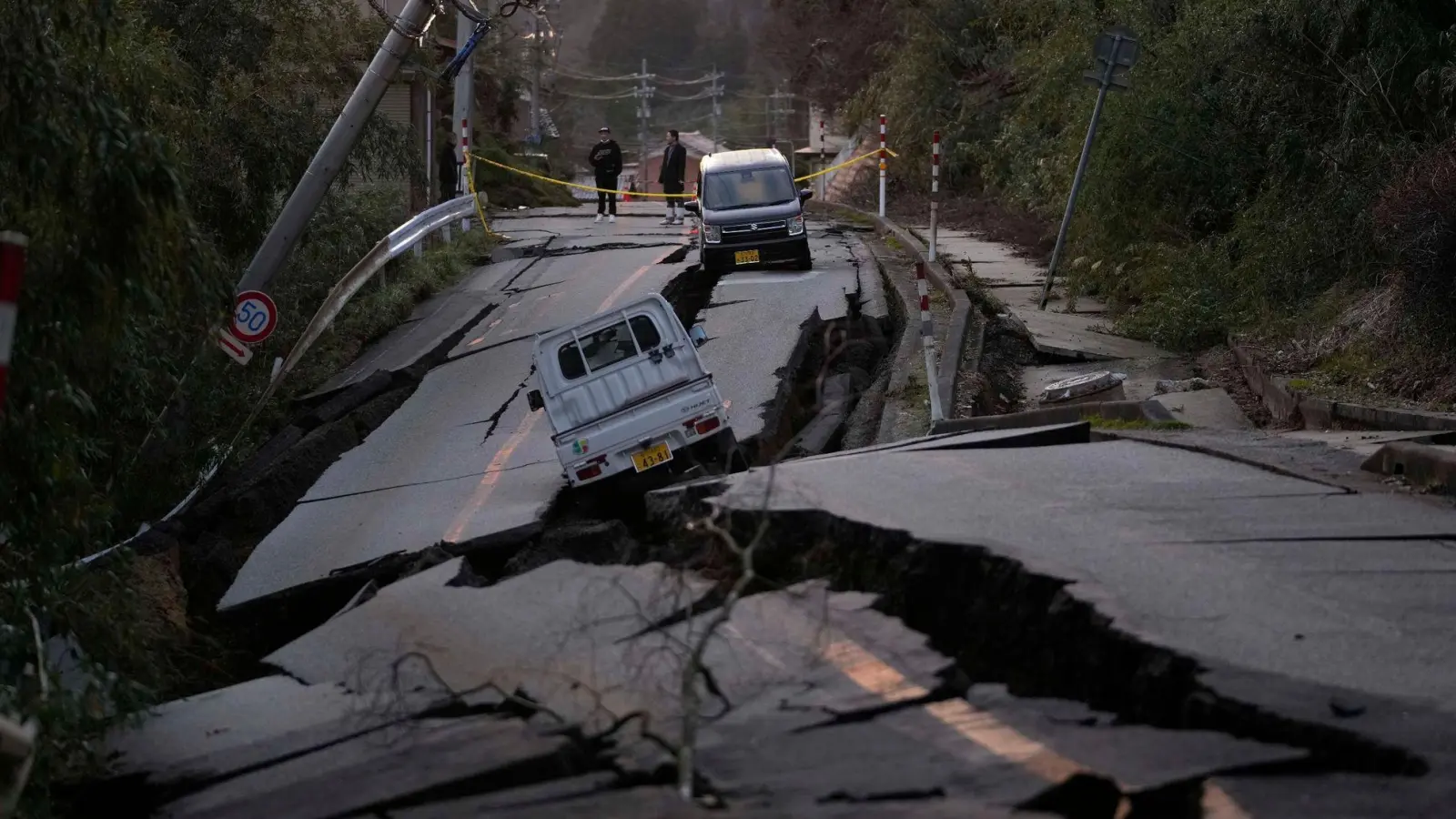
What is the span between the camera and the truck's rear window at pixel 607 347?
1183cm

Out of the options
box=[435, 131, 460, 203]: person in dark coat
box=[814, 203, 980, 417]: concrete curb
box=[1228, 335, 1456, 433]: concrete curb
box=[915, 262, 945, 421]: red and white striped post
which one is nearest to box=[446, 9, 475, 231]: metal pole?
box=[435, 131, 460, 203]: person in dark coat

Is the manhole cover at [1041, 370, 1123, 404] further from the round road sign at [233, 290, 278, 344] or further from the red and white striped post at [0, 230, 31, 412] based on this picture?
the red and white striped post at [0, 230, 31, 412]

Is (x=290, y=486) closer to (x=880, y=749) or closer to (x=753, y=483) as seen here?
(x=753, y=483)

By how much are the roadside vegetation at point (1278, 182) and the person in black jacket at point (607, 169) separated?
29.8 feet

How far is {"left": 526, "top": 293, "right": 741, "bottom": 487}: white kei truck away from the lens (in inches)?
443

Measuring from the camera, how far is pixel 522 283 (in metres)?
22.0

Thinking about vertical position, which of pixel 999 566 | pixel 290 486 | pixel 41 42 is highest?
pixel 41 42

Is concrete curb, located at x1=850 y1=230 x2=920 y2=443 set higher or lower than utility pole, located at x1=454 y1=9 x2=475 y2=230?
lower

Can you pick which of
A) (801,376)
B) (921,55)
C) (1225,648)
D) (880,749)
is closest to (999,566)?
(1225,648)

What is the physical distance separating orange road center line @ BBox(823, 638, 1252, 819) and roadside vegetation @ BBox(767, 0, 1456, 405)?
22.8 feet

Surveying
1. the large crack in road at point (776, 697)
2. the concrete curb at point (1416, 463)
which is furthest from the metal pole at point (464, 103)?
the concrete curb at point (1416, 463)

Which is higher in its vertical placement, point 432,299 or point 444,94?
point 444,94

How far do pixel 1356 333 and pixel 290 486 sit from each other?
8.88 metres

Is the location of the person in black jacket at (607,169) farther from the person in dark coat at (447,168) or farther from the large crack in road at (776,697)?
the large crack in road at (776,697)
